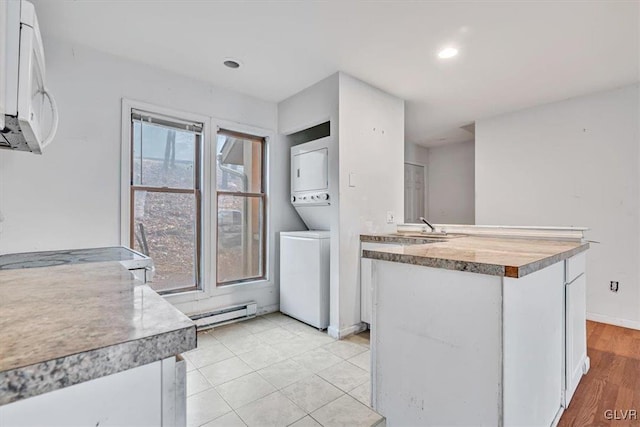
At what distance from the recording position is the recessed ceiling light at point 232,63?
8.76ft

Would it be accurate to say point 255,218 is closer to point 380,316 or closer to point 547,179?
point 380,316

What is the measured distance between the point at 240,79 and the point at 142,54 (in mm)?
834

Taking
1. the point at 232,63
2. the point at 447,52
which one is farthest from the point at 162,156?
→ the point at 447,52

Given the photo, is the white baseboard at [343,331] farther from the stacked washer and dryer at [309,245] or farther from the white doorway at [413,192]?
the white doorway at [413,192]

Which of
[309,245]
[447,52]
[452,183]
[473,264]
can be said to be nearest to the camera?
[473,264]

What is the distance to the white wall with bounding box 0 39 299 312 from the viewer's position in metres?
2.19

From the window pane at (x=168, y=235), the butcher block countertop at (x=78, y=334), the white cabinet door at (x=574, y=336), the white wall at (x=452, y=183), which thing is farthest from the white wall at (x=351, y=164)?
the white wall at (x=452, y=183)

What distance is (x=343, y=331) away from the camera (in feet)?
9.41

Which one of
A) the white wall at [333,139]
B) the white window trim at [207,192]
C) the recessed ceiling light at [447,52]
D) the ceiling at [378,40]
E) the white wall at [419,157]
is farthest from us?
the white wall at [419,157]

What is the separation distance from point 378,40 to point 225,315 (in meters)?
2.85

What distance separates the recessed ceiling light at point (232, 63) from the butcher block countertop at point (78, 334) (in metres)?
2.37

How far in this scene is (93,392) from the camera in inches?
19.2

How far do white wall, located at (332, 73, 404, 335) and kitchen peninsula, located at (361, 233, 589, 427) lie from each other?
135 centimetres

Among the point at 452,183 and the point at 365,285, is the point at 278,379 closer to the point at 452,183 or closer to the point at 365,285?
the point at 365,285
